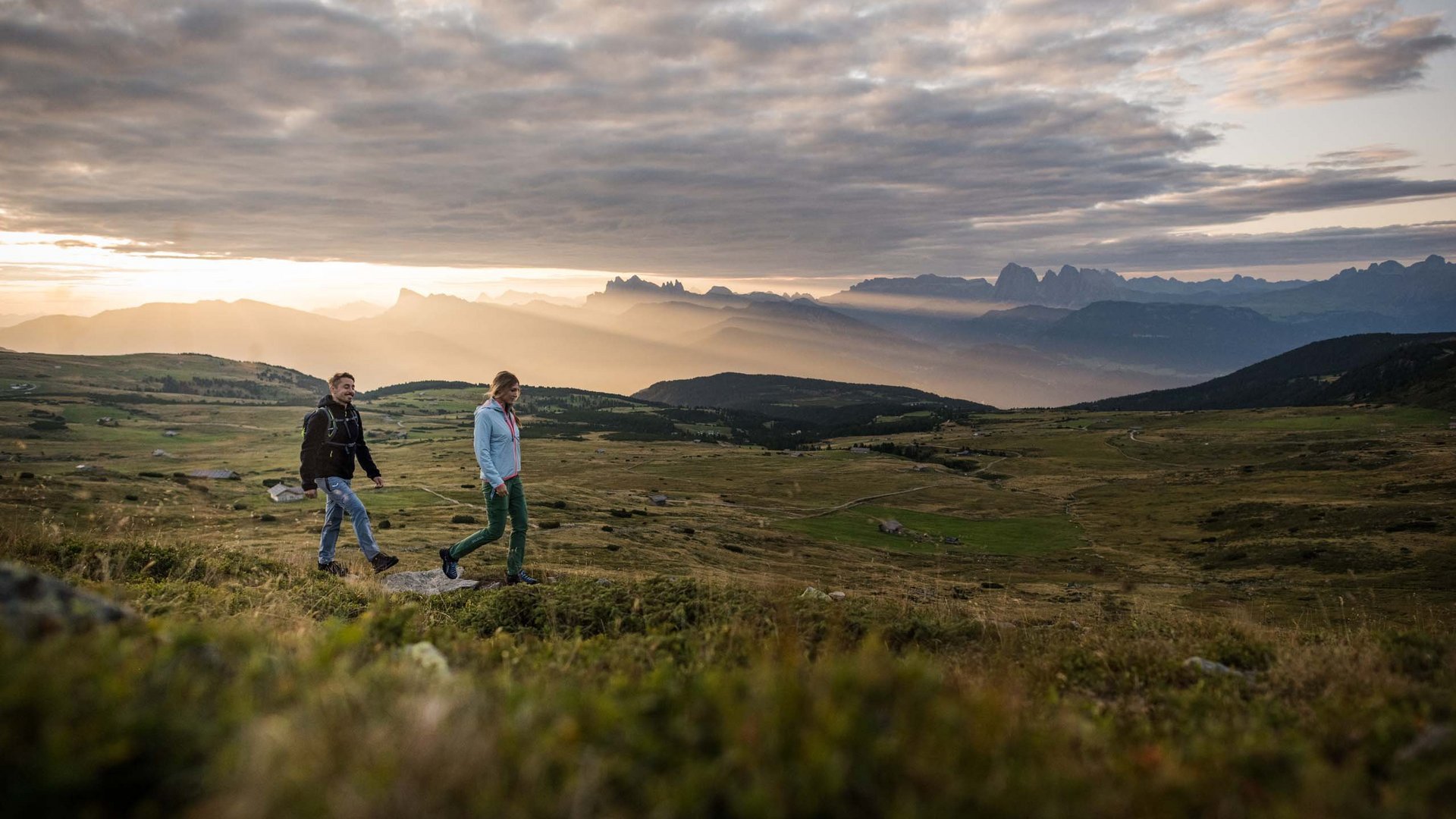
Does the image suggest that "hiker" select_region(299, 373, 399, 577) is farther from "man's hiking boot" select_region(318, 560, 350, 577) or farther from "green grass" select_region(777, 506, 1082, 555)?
"green grass" select_region(777, 506, 1082, 555)

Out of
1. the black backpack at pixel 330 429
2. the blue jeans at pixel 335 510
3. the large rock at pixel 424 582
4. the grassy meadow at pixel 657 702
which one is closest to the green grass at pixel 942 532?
the grassy meadow at pixel 657 702

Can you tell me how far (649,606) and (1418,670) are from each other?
8908mm

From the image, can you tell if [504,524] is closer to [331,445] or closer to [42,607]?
[331,445]

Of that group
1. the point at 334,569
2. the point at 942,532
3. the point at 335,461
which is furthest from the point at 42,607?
the point at 942,532

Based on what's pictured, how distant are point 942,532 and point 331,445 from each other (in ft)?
273

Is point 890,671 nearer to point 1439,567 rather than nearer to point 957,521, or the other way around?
point 1439,567

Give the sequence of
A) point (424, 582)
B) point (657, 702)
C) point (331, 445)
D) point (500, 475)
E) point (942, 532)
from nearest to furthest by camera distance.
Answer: point (657, 702), point (500, 475), point (424, 582), point (331, 445), point (942, 532)

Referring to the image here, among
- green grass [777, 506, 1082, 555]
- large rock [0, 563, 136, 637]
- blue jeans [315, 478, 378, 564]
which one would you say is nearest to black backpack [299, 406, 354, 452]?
blue jeans [315, 478, 378, 564]

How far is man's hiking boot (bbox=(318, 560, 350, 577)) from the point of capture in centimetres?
1474

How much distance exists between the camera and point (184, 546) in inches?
548

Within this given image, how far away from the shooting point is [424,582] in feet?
49.1

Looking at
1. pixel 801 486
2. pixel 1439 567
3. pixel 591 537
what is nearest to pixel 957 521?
pixel 801 486

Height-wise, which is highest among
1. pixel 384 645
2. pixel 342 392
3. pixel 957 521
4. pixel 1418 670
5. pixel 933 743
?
pixel 342 392

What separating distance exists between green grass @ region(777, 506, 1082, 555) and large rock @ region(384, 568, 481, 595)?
2260 inches
